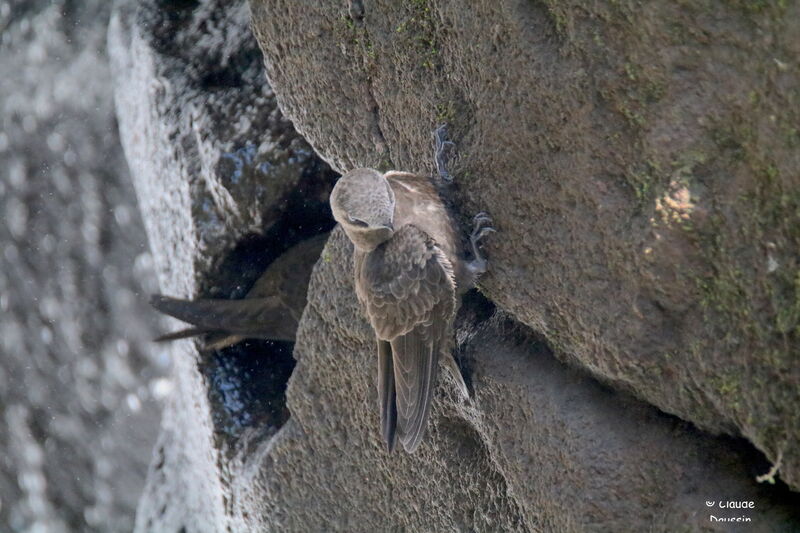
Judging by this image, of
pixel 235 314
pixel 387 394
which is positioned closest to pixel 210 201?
pixel 235 314

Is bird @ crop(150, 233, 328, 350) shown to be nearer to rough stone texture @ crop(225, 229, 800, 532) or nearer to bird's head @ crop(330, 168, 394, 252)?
rough stone texture @ crop(225, 229, 800, 532)

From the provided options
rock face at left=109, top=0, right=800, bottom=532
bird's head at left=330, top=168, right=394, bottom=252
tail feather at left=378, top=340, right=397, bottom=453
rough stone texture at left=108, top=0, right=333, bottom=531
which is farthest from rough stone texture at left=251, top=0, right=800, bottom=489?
rough stone texture at left=108, top=0, right=333, bottom=531

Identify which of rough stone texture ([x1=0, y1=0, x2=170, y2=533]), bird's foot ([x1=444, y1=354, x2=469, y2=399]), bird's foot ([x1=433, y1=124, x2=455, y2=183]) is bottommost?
rough stone texture ([x1=0, y1=0, x2=170, y2=533])

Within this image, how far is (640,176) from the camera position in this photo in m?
2.59

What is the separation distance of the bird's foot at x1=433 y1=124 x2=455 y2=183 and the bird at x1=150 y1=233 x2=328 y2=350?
5.23 ft

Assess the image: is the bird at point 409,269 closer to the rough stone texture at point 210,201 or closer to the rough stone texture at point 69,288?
the rough stone texture at point 210,201

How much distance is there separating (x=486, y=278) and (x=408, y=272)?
28 cm

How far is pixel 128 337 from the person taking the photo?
21.7 feet

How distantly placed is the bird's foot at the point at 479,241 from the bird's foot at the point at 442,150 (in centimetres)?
21

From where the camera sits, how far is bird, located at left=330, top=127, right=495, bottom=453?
3170 millimetres

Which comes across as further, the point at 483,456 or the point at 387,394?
the point at 483,456

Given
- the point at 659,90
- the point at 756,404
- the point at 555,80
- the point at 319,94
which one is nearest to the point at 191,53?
the point at 319,94

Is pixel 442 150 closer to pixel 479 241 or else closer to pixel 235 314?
pixel 479 241

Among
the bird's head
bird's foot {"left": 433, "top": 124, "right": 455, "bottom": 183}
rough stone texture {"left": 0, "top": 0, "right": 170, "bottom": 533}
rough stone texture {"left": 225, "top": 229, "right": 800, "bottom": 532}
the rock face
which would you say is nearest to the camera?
the rock face
